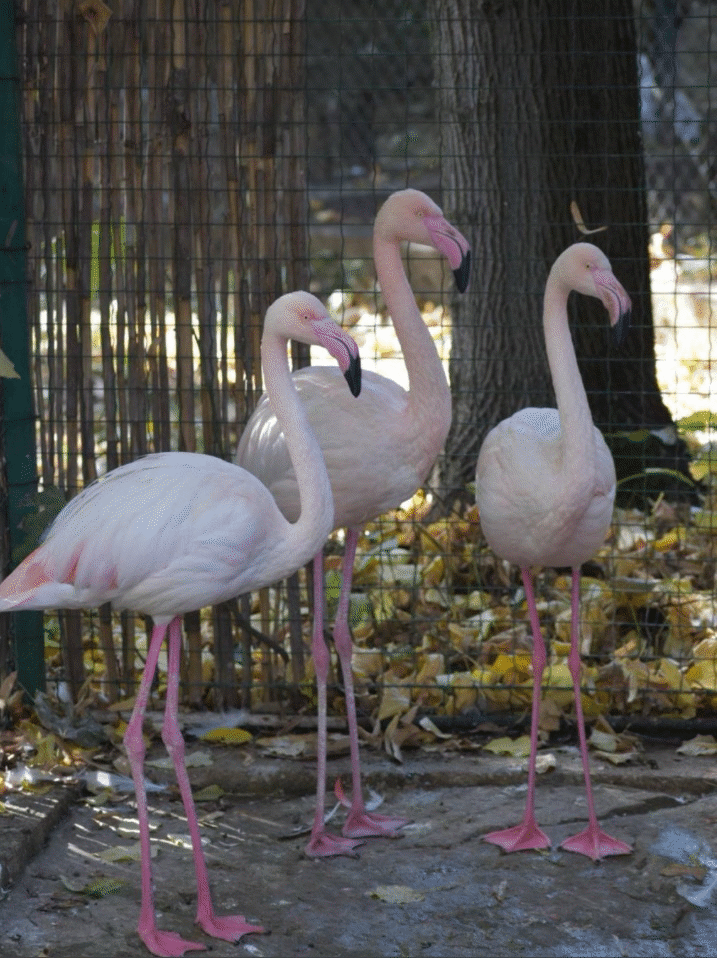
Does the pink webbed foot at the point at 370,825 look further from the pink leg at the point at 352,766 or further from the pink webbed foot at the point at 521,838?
the pink webbed foot at the point at 521,838

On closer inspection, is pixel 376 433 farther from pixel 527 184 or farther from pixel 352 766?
pixel 527 184

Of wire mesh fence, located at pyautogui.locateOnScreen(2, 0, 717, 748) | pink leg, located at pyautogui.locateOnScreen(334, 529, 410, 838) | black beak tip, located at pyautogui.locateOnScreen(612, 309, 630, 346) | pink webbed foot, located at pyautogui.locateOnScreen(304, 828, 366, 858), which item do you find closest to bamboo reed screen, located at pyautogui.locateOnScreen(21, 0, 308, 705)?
wire mesh fence, located at pyautogui.locateOnScreen(2, 0, 717, 748)

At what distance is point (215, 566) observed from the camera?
3693mm

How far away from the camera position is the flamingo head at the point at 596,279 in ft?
13.1

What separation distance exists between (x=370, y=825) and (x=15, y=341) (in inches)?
83.8

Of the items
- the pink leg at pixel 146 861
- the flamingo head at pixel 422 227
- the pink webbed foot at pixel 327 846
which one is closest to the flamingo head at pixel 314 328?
the flamingo head at pixel 422 227

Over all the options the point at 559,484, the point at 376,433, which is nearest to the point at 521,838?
the point at 559,484

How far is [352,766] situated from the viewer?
447 centimetres

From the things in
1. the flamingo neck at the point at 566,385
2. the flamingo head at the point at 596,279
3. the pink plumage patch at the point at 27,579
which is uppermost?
the flamingo head at the point at 596,279

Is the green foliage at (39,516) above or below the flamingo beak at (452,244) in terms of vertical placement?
below

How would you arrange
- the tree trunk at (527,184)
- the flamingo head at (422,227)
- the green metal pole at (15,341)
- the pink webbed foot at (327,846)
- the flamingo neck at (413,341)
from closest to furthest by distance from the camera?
the pink webbed foot at (327,846)
the flamingo head at (422,227)
the flamingo neck at (413,341)
the green metal pole at (15,341)
the tree trunk at (527,184)

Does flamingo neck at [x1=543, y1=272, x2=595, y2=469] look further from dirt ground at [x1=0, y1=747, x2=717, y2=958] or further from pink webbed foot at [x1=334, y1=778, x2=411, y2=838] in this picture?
pink webbed foot at [x1=334, y1=778, x2=411, y2=838]

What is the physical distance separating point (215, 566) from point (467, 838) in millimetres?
1278

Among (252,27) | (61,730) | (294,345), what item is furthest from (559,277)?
(61,730)
